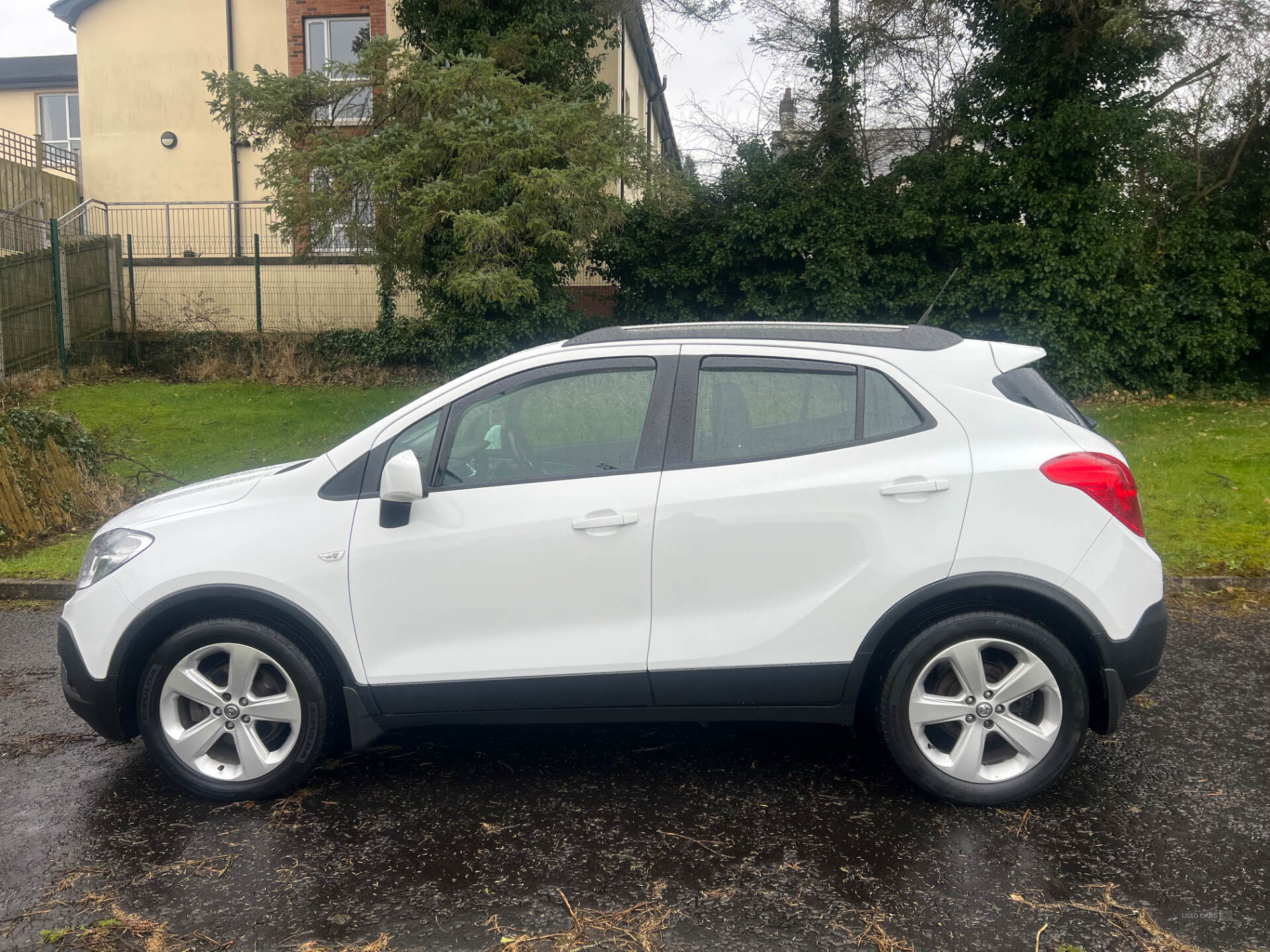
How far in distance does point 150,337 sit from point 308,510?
16232 millimetres

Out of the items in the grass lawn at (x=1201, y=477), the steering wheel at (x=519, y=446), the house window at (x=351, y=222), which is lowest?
the grass lawn at (x=1201, y=477)

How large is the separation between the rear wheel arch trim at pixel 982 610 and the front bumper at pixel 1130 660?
0.02 metres

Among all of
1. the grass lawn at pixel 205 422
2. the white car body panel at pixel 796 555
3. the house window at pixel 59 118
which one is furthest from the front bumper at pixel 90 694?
the house window at pixel 59 118

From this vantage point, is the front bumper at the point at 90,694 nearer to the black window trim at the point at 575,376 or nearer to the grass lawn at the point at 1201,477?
the black window trim at the point at 575,376

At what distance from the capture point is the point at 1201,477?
10.3 metres

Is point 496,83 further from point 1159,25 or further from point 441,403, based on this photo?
point 441,403

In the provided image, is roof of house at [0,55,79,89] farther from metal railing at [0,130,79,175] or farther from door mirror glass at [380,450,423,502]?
door mirror glass at [380,450,423,502]

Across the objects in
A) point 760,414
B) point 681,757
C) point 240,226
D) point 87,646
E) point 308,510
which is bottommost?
point 681,757

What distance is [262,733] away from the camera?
420 centimetres

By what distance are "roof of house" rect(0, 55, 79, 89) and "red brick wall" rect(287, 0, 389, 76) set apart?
13257 mm

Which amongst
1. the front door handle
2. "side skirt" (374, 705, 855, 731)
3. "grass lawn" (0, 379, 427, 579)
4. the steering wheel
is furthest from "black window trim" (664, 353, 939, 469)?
"grass lawn" (0, 379, 427, 579)

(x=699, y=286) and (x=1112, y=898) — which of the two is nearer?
(x=1112, y=898)

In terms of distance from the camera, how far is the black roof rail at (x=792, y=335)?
165 inches

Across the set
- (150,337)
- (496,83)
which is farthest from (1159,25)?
(150,337)
